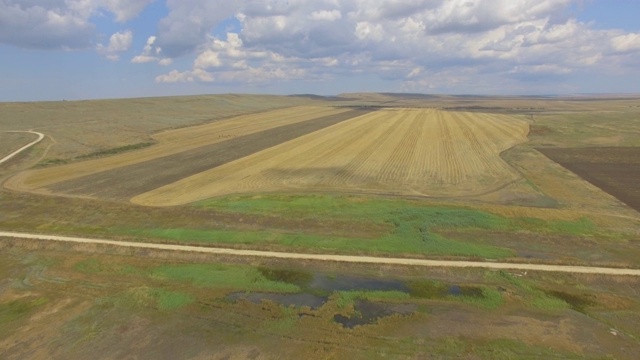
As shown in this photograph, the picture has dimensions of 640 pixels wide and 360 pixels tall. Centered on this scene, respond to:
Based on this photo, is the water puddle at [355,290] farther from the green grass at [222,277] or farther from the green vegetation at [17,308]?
the green vegetation at [17,308]

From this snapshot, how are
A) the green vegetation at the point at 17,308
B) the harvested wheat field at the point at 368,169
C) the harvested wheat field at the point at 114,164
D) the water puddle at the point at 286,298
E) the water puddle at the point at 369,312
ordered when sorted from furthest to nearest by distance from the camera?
the harvested wheat field at the point at 114,164, the harvested wheat field at the point at 368,169, the water puddle at the point at 286,298, the green vegetation at the point at 17,308, the water puddle at the point at 369,312

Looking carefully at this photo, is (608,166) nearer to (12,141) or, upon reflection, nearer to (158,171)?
(158,171)

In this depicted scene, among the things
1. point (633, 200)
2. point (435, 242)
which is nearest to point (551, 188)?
point (633, 200)

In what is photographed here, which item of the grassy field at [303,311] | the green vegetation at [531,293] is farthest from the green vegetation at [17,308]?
the green vegetation at [531,293]

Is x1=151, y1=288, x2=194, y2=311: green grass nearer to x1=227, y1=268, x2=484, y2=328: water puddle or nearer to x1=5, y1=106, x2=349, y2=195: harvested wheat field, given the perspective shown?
x1=227, y1=268, x2=484, y2=328: water puddle

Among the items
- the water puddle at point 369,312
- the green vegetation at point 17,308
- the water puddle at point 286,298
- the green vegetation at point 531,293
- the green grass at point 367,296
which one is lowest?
the green vegetation at point 17,308

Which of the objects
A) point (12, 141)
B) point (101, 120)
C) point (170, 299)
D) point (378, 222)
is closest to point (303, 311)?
point (170, 299)

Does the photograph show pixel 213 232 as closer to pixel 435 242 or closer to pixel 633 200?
pixel 435 242

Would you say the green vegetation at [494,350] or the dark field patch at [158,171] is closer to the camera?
the green vegetation at [494,350]
